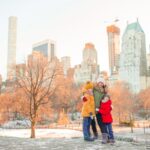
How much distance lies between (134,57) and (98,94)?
162 m

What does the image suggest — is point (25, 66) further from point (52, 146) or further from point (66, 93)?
point (66, 93)

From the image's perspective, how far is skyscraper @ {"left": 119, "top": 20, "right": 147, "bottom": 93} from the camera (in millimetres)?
154125

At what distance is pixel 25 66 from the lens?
2908 cm

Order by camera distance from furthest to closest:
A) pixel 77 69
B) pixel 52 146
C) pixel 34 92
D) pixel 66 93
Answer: pixel 77 69 < pixel 66 93 < pixel 34 92 < pixel 52 146

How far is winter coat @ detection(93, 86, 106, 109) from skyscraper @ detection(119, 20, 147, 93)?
142 meters

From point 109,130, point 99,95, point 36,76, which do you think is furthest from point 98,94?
point 36,76

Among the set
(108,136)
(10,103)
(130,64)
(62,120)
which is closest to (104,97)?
(108,136)

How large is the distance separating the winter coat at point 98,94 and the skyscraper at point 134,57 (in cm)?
14214

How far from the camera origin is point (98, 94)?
7.80 meters

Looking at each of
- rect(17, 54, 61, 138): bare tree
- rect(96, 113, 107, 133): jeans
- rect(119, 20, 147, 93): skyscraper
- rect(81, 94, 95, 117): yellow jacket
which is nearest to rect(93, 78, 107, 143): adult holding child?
rect(96, 113, 107, 133): jeans

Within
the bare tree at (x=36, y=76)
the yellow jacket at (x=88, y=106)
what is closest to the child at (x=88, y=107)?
the yellow jacket at (x=88, y=106)

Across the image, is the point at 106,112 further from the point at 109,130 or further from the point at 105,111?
the point at 109,130

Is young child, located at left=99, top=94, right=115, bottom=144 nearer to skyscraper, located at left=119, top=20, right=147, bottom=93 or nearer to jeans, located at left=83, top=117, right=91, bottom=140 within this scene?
jeans, located at left=83, top=117, right=91, bottom=140

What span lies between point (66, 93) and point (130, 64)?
107554mm
